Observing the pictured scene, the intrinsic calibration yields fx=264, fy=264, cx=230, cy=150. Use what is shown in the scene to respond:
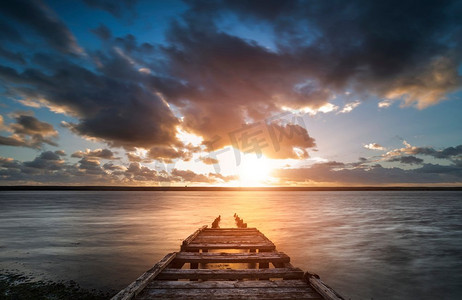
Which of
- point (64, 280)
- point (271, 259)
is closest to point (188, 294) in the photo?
point (271, 259)

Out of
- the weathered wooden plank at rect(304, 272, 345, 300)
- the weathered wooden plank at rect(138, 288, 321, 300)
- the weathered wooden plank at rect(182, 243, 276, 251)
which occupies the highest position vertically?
→ the weathered wooden plank at rect(304, 272, 345, 300)

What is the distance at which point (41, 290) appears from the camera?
8969 millimetres

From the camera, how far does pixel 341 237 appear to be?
21438 millimetres

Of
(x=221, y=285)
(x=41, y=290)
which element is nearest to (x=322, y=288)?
(x=221, y=285)

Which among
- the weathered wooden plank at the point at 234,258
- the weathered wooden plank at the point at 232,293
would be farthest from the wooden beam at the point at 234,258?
the weathered wooden plank at the point at 232,293

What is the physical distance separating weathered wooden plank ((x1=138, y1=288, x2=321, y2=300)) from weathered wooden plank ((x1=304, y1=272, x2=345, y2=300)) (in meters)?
0.15

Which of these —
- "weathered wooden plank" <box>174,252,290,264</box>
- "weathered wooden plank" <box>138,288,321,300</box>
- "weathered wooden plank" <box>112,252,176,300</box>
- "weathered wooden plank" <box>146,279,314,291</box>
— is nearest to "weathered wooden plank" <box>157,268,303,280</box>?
"weathered wooden plank" <box>112,252,176,300</box>

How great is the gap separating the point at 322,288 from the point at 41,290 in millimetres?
9363

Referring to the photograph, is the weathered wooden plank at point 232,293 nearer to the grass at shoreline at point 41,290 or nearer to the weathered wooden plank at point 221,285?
the weathered wooden plank at point 221,285

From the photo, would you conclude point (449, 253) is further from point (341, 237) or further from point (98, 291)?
point (98, 291)

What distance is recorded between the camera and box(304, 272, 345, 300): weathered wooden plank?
4562 mm

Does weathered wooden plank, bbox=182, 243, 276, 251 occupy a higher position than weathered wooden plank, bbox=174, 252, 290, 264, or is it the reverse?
weathered wooden plank, bbox=174, 252, 290, 264

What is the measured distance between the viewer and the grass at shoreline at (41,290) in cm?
838

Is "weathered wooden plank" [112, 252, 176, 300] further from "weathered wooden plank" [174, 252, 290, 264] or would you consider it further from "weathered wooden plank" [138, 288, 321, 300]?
A: "weathered wooden plank" [174, 252, 290, 264]
